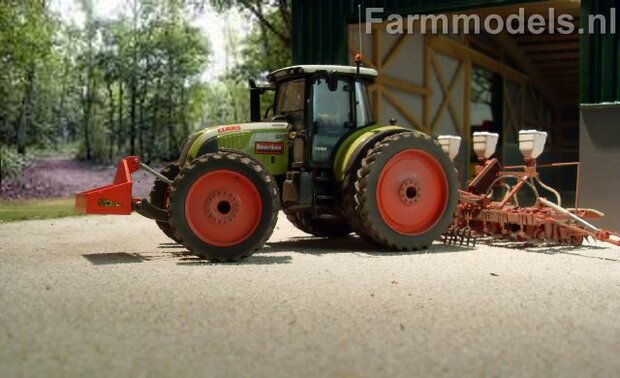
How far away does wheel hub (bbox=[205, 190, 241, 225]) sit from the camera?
23.1 ft

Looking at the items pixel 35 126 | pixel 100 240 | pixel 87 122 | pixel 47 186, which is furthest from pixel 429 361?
pixel 87 122

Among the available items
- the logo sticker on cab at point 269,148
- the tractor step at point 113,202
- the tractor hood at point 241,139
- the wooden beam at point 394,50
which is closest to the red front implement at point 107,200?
the tractor step at point 113,202

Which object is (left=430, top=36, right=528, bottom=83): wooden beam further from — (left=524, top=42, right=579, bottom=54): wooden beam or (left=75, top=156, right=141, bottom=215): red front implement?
(left=75, top=156, right=141, bottom=215): red front implement

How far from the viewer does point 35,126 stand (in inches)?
1033

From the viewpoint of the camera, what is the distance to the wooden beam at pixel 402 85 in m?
13.6

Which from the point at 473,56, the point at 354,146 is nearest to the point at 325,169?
the point at 354,146

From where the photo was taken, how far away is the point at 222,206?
711 centimetres

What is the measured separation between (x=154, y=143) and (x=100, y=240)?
75.9 ft

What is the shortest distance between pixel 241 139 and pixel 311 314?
3462 mm

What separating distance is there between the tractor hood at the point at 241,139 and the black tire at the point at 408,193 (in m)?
1.05

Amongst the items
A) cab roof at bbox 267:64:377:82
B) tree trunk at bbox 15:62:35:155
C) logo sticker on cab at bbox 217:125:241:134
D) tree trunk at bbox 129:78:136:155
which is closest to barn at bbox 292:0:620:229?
cab roof at bbox 267:64:377:82

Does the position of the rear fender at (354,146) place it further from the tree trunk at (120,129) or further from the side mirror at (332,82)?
the tree trunk at (120,129)

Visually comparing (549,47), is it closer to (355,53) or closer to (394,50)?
(394,50)

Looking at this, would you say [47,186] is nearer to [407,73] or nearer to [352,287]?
[407,73]
